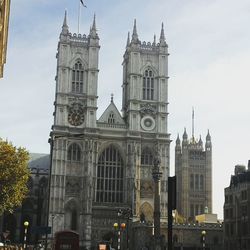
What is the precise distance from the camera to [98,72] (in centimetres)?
9181

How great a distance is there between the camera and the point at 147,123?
299 feet

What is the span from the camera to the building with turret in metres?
142

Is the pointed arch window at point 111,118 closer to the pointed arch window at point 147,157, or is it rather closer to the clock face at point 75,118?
the clock face at point 75,118

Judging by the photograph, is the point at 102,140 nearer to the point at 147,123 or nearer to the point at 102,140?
the point at 102,140

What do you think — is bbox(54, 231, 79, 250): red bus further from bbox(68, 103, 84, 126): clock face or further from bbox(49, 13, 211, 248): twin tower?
bbox(68, 103, 84, 126): clock face

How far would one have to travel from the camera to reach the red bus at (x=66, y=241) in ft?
123

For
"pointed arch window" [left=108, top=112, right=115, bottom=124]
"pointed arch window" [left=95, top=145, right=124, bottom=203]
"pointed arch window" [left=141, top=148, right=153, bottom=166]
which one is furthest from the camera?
"pointed arch window" [left=108, top=112, right=115, bottom=124]

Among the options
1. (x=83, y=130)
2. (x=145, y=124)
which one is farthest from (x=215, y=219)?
(x=83, y=130)

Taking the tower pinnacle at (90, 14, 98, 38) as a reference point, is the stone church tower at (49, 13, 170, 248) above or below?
below

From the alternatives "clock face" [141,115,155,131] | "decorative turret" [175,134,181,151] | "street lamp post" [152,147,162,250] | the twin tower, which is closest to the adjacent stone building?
the twin tower

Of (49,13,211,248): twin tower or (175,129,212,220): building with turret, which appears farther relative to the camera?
(175,129,212,220): building with turret

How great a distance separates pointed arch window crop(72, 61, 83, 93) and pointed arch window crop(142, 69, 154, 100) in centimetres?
1093

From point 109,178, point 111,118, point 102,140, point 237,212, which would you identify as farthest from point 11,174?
point 111,118

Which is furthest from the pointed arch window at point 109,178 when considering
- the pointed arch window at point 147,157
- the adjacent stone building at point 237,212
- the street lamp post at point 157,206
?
the street lamp post at point 157,206
